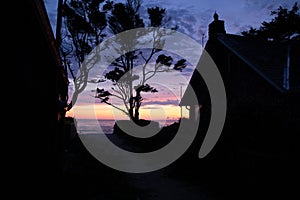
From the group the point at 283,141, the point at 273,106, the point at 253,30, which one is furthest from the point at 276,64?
the point at 253,30

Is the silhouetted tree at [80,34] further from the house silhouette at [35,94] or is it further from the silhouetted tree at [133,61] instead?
the house silhouette at [35,94]

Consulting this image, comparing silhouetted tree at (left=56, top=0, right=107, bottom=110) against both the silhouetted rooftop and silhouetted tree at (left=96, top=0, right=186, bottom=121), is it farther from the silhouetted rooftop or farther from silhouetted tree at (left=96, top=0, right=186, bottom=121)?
the silhouetted rooftop

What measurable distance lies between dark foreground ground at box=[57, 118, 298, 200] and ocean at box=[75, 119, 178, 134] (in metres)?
10.8

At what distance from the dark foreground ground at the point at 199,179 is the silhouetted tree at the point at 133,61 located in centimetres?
1513

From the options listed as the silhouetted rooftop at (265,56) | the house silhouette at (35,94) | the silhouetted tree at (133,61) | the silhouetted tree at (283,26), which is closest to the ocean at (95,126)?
the silhouetted tree at (133,61)

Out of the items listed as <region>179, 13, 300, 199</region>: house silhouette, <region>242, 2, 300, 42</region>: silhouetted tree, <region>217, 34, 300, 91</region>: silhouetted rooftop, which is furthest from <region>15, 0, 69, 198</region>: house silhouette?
<region>242, 2, 300, 42</region>: silhouetted tree

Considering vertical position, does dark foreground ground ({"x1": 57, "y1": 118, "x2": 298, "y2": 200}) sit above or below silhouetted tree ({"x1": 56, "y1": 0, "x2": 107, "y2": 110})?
below

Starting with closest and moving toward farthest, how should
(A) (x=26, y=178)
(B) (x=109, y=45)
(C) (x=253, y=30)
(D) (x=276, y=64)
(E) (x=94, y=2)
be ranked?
1. (A) (x=26, y=178)
2. (D) (x=276, y=64)
3. (E) (x=94, y=2)
4. (B) (x=109, y=45)
5. (C) (x=253, y=30)

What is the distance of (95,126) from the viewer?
3139cm

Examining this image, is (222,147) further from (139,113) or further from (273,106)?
(139,113)

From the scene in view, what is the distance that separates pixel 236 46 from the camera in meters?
15.6

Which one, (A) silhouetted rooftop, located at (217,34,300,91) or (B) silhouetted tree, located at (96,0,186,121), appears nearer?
(A) silhouetted rooftop, located at (217,34,300,91)

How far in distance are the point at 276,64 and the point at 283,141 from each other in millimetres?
9005

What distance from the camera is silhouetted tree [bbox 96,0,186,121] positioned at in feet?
85.7
